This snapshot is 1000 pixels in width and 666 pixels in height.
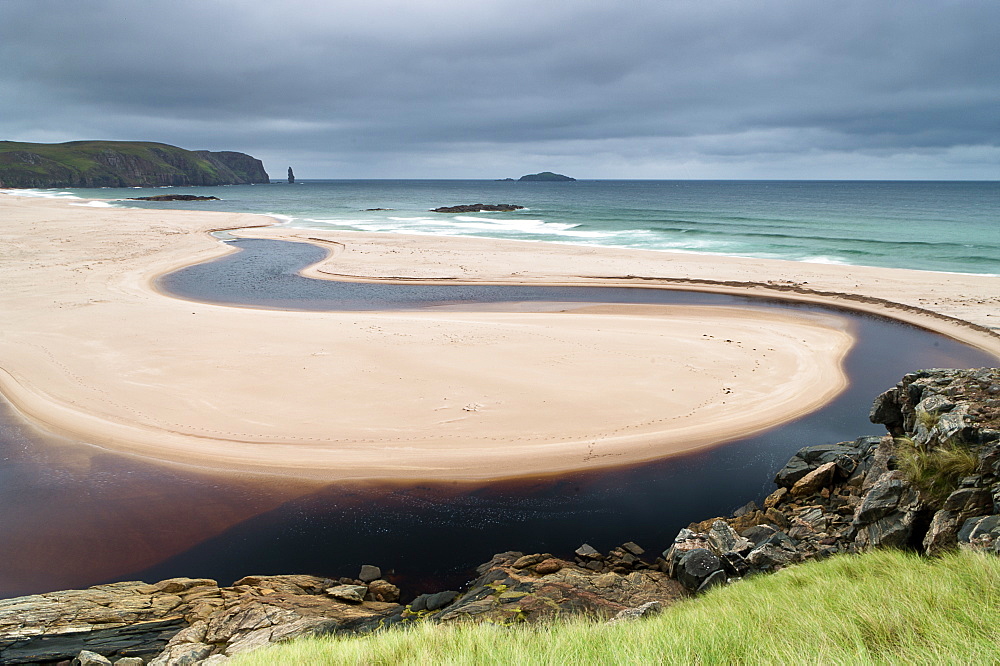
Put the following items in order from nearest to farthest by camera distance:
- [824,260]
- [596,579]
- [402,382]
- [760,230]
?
[596,579] < [402,382] < [824,260] < [760,230]

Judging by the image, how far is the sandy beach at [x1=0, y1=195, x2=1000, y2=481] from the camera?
1092 centimetres

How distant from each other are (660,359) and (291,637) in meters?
11.8

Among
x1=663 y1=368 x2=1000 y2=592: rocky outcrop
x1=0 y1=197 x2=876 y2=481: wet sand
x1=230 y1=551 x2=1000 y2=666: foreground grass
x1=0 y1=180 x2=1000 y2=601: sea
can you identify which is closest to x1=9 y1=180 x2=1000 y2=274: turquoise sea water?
x1=0 y1=197 x2=876 y2=481: wet sand

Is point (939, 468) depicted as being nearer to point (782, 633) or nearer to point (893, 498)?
point (893, 498)

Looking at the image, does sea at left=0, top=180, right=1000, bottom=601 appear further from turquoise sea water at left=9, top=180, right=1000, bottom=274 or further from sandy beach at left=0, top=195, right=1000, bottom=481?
turquoise sea water at left=9, top=180, right=1000, bottom=274

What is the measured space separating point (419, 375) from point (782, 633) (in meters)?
10.7

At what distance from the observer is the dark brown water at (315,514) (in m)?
7.84

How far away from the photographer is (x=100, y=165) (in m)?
151

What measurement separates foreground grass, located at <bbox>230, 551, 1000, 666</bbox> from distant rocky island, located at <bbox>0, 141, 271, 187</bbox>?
16253 cm

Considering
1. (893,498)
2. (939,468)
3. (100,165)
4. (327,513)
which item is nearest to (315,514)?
(327,513)

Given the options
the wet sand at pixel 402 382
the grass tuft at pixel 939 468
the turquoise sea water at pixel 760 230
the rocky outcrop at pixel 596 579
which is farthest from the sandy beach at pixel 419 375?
the turquoise sea water at pixel 760 230

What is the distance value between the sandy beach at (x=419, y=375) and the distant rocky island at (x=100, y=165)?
142m

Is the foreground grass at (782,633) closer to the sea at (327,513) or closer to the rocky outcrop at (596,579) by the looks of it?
the rocky outcrop at (596,579)

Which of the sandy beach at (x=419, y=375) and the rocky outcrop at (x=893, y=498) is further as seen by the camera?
the sandy beach at (x=419, y=375)
